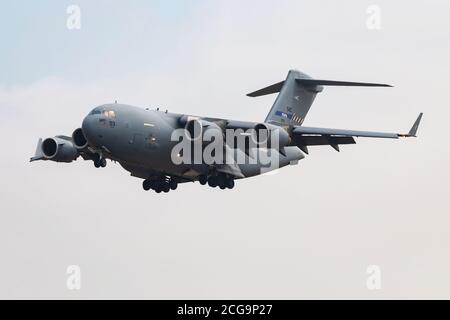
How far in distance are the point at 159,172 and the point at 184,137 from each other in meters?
1.97

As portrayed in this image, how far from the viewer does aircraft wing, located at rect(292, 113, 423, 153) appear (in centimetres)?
3506

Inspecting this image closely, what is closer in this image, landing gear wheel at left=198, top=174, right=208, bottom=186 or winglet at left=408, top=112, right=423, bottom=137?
winglet at left=408, top=112, right=423, bottom=137

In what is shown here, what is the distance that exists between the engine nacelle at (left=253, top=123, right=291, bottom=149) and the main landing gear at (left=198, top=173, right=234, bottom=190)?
151cm

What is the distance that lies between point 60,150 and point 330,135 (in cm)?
808

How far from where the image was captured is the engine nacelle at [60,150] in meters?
35.4

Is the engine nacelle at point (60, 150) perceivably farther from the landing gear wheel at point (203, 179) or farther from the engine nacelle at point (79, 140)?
the landing gear wheel at point (203, 179)

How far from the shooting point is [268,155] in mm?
36844

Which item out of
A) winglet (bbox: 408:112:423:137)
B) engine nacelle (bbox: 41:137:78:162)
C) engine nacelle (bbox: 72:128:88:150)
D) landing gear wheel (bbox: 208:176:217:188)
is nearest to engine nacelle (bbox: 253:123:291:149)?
landing gear wheel (bbox: 208:176:217:188)

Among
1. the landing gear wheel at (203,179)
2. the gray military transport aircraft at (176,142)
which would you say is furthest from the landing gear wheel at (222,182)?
the landing gear wheel at (203,179)

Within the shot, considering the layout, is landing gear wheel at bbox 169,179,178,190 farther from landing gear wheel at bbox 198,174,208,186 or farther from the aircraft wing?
the aircraft wing

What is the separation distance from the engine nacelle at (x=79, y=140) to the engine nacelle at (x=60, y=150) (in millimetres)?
1043

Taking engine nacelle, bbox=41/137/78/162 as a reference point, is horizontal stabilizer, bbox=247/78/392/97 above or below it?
above

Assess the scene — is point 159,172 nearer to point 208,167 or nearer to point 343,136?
point 208,167
